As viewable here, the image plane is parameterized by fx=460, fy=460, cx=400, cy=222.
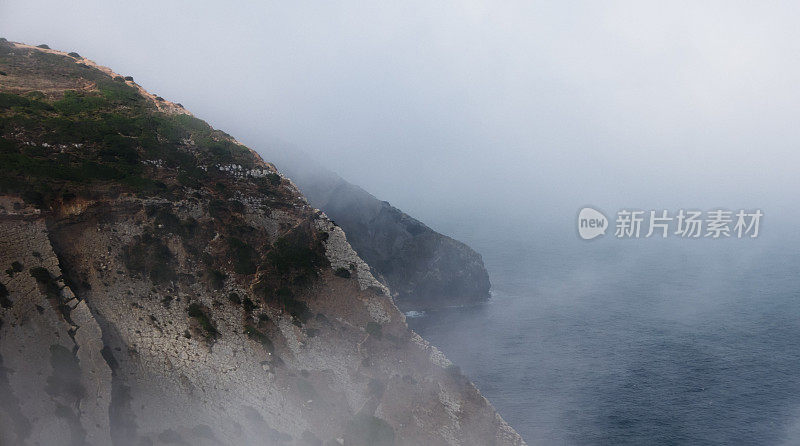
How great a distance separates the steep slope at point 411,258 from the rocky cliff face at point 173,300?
76.4 meters

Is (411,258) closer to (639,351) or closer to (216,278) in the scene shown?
(639,351)

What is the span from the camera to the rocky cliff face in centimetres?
4094

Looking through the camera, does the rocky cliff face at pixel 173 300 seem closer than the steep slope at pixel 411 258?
Yes

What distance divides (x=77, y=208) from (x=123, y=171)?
6.13 meters

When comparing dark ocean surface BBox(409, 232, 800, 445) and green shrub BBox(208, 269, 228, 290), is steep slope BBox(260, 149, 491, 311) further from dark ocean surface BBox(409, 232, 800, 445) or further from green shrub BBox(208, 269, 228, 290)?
green shrub BBox(208, 269, 228, 290)

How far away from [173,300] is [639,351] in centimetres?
9332

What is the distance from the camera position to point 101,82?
188 ft

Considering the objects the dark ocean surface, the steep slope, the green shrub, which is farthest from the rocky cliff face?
the steep slope

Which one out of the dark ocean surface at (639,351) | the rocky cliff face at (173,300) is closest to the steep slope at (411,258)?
the dark ocean surface at (639,351)

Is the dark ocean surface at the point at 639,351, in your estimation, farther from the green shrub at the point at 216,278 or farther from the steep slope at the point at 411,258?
the green shrub at the point at 216,278

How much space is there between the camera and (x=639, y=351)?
3915 inches

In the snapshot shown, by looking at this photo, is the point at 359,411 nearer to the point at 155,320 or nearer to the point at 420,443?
the point at 420,443

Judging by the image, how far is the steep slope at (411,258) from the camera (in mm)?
135250

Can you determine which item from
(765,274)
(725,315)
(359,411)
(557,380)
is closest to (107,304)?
(359,411)
